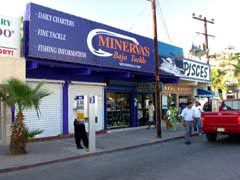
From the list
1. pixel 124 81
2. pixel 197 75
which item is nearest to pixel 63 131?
pixel 124 81

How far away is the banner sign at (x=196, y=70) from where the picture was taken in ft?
81.7

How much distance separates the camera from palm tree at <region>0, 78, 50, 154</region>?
1159cm

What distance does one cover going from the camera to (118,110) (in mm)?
20906

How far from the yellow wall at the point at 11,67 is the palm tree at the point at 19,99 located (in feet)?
6.98

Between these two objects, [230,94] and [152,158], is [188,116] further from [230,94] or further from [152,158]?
[230,94]

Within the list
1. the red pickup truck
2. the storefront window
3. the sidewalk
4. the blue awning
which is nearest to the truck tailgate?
the red pickup truck

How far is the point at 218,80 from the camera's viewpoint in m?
38.9


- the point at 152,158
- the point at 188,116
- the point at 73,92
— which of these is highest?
the point at 73,92

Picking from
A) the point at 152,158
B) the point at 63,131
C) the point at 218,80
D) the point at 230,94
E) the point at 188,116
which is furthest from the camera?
the point at 230,94

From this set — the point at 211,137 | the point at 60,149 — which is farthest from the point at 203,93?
the point at 60,149

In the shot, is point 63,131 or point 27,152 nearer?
point 27,152

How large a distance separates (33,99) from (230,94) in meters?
35.8

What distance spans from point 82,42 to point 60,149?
5.28 meters

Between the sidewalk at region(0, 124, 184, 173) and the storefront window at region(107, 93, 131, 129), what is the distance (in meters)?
1.84
